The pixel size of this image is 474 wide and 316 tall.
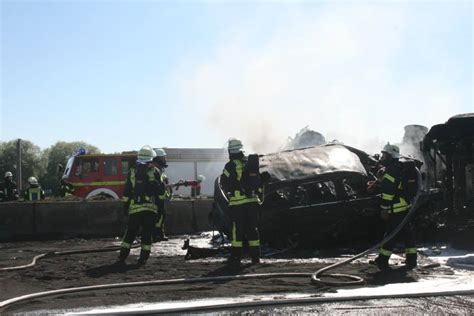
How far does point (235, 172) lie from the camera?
8.15 meters

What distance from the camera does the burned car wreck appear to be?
359 inches

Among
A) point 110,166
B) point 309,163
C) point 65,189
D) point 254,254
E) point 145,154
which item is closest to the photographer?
point 254,254

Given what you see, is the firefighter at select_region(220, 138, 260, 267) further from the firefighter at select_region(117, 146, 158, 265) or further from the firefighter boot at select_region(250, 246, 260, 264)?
the firefighter at select_region(117, 146, 158, 265)

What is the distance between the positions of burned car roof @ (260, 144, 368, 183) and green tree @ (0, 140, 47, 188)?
5751 centimetres

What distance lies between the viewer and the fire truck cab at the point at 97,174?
20206 mm

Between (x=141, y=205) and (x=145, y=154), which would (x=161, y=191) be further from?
(x=145, y=154)

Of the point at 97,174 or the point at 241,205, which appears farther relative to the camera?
the point at 97,174

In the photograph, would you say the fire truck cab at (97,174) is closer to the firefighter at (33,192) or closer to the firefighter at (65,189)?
the firefighter at (65,189)

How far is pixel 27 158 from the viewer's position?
75250mm

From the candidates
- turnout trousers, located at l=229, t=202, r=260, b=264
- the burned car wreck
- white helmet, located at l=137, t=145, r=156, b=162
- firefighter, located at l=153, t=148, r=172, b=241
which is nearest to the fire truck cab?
firefighter, located at l=153, t=148, r=172, b=241

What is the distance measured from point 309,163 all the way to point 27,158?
234ft

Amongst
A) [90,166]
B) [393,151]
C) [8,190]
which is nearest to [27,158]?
[90,166]

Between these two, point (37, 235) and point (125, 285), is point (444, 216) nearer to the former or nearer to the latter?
point (125, 285)

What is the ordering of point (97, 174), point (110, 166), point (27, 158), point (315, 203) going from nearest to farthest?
point (315, 203)
point (97, 174)
point (110, 166)
point (27, 158)
